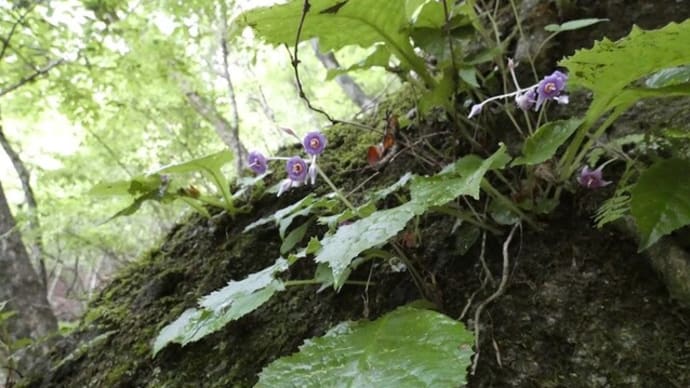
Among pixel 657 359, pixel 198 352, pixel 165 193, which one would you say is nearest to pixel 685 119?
pixel 657 359

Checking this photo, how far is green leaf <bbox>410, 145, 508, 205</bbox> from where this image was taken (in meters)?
0.90

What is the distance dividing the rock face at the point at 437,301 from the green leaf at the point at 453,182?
0.26 metres

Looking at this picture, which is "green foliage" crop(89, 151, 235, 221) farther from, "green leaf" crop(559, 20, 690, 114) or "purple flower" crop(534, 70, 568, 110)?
"green leaf" crop(559, 20, 690, 114)

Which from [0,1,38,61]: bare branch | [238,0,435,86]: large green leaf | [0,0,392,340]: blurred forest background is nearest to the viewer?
[238,0,435,86]: large green leaf

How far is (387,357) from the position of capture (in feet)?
2.68

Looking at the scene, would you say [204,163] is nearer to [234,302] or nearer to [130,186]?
[130,186]

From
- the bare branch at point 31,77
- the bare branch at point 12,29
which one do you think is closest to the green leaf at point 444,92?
the bare branch at point 31,77

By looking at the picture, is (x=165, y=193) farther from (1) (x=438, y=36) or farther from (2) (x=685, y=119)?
(2) (x=685, y=119)

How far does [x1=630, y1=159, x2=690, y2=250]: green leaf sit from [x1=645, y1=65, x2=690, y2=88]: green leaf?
163 mm

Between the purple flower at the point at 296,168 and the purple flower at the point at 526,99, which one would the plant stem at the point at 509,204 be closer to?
the purple flower at the point at 526,99

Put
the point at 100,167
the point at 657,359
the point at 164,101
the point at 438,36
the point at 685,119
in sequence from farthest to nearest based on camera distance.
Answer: the point at 100,167 < the point at 164,101 < the point at 438,36 < the point at 685,119 < the point at 657,359

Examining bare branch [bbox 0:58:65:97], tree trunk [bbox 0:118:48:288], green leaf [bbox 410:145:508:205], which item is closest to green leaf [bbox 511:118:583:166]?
green leaf [bbox 410:145:508:205]

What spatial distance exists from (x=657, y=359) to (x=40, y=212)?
6495 millimetres

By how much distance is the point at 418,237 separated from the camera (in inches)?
50.0
